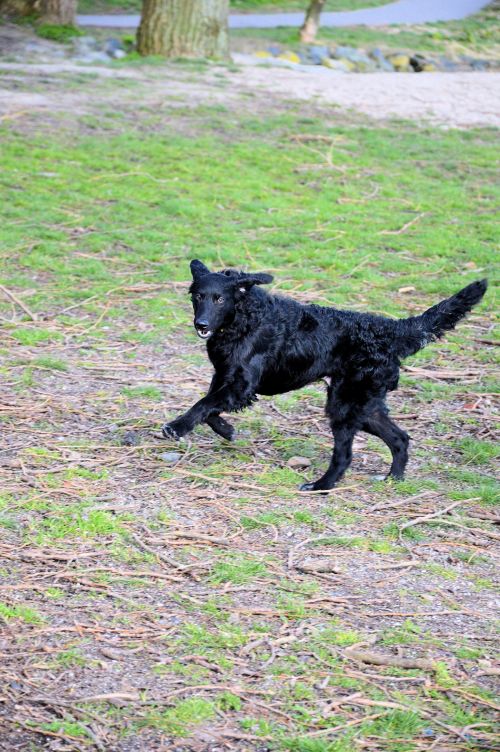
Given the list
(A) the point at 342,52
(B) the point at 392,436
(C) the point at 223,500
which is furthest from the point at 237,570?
(A) the point at 342,52

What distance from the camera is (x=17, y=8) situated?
2345 centimetres

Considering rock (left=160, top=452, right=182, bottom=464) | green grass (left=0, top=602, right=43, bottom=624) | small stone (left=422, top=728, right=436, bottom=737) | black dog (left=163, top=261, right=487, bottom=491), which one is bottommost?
rock (left=160, top=452, right=182, bottom=464)

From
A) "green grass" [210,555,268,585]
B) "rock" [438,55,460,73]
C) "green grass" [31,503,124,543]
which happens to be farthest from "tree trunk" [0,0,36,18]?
"green grass" [210,555,268,585]

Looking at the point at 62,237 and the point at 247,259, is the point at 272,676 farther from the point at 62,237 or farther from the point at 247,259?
the point at 62,237

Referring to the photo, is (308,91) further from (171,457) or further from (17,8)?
(171,457)

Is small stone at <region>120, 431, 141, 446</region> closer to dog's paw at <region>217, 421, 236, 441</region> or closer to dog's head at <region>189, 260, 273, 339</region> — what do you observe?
dog's paw at <region>217, 421, 236, 441</region>

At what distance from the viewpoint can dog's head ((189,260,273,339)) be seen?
6250mm

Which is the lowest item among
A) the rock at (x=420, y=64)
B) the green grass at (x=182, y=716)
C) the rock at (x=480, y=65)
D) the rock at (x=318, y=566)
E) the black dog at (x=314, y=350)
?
the rock at (x=318, y=566)

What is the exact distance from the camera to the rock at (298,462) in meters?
6.43

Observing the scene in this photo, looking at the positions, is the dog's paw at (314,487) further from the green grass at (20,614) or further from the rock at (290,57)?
the rock at (290,57)

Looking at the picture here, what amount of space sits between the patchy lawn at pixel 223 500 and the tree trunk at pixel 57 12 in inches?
446

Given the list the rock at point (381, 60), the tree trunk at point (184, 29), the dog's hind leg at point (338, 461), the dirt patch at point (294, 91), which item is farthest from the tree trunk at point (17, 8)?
the dog's hind leg at point (338, 461)

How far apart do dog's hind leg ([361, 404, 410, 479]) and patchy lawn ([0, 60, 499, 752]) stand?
0.53ft

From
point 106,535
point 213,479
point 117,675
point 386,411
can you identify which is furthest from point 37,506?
point 386,411
